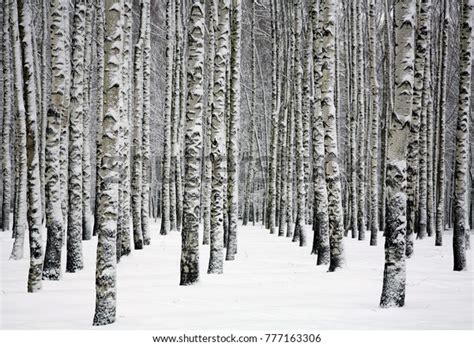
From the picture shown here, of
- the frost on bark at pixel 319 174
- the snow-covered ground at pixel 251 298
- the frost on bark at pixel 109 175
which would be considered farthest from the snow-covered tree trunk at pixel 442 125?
the frost on bark at pixel 109 175

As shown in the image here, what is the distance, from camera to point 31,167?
8320 mm

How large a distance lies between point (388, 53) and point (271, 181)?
7.30m

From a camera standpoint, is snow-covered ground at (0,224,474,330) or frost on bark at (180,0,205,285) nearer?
snow-covered ground at (0,224,474,330)

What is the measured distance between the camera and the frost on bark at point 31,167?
793 cm

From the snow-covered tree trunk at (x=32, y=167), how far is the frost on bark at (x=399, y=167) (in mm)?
5592

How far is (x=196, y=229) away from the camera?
27.6 ft

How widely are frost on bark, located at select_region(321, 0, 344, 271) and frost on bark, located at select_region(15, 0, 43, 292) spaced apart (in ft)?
18.5

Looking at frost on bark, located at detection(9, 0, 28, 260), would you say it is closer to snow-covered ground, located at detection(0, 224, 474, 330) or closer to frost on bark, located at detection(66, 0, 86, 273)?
snow-covered ground, located at detection(0, 224, 474, 330)

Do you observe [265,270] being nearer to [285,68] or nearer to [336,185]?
[336,185]

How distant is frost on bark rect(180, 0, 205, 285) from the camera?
8359mm

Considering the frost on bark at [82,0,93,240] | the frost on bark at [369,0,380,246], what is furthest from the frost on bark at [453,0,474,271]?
the frost on bark at [82,0,93,240]

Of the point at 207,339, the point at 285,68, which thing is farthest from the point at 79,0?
the point at 285,68

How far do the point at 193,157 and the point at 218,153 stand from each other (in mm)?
1519

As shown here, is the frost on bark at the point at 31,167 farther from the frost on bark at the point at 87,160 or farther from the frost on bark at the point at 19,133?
the frost on bark at the point at 87,160
